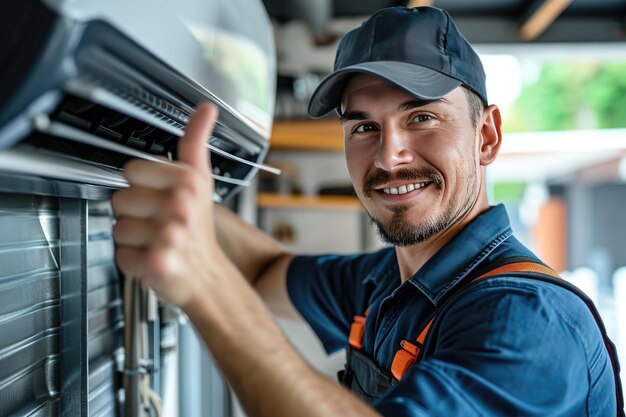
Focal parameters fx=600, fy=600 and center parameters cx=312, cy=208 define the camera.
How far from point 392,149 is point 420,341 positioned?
1.36 feet

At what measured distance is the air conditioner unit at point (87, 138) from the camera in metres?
0.63

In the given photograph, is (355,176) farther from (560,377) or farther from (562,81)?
(562,81)

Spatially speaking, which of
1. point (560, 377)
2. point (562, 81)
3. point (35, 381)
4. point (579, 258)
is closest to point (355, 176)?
point (560, 377)

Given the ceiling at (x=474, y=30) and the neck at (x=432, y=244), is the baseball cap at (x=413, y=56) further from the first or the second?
the ceiling at (x=474, y=30)

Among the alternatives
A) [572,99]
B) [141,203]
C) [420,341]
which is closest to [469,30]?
[420,341]

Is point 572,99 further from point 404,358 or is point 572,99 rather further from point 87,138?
point 87,138

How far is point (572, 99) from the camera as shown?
5727 millimetres

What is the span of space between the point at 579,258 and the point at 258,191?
4433mm

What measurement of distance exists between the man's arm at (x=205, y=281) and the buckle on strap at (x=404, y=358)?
1.30 ft

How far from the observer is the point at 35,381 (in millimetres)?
1152

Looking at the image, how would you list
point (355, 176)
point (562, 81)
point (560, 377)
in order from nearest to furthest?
point (560, 377)
point (355, 176)
point (562, 81)

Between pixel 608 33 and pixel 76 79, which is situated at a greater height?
pixel 608 33

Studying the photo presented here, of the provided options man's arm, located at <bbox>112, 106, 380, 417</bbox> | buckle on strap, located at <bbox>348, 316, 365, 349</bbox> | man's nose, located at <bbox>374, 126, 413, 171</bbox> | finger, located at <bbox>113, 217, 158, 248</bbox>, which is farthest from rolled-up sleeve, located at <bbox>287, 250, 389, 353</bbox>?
finger, located at <bbox>113, 217, 158, 248</bbox>

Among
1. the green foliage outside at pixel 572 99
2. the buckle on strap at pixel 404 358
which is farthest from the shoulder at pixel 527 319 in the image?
the green foliage outside at pixel 572 99
